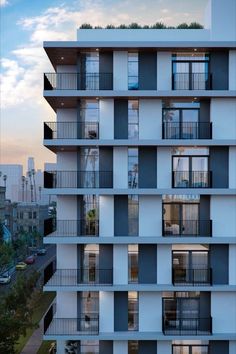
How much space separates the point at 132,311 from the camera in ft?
59.7

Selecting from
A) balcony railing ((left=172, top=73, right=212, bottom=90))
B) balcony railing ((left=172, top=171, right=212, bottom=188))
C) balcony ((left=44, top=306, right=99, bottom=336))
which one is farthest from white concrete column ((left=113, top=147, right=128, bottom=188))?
balcony ((left=44, top=306, right=99, bottom=336))

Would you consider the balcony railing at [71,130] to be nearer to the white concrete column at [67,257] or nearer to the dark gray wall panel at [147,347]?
the white concrete column at [67,257]

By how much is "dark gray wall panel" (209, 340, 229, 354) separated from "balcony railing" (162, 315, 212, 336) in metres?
0.71

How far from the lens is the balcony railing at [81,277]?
1798 cm

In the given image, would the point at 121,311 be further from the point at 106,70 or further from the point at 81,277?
the point at 106,70

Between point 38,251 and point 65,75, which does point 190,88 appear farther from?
point 38,251

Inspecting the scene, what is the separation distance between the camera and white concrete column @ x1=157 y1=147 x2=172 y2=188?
59.3ft

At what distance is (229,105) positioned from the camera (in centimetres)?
1819

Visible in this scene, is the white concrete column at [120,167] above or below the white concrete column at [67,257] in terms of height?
above

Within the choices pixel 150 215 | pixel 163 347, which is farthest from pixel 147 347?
pixel 150 215

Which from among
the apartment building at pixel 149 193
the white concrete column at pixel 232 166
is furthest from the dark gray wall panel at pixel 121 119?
the white concrete column at pixel 232 166

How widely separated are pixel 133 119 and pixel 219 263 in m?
7.81

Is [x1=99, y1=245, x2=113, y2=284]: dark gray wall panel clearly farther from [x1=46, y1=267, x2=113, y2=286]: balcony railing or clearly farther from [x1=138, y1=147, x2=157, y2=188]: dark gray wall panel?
[x1=138, y1=147, x2=157, y2=188]: dark gray wall panel

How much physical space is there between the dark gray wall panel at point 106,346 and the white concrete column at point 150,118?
32.0ft
